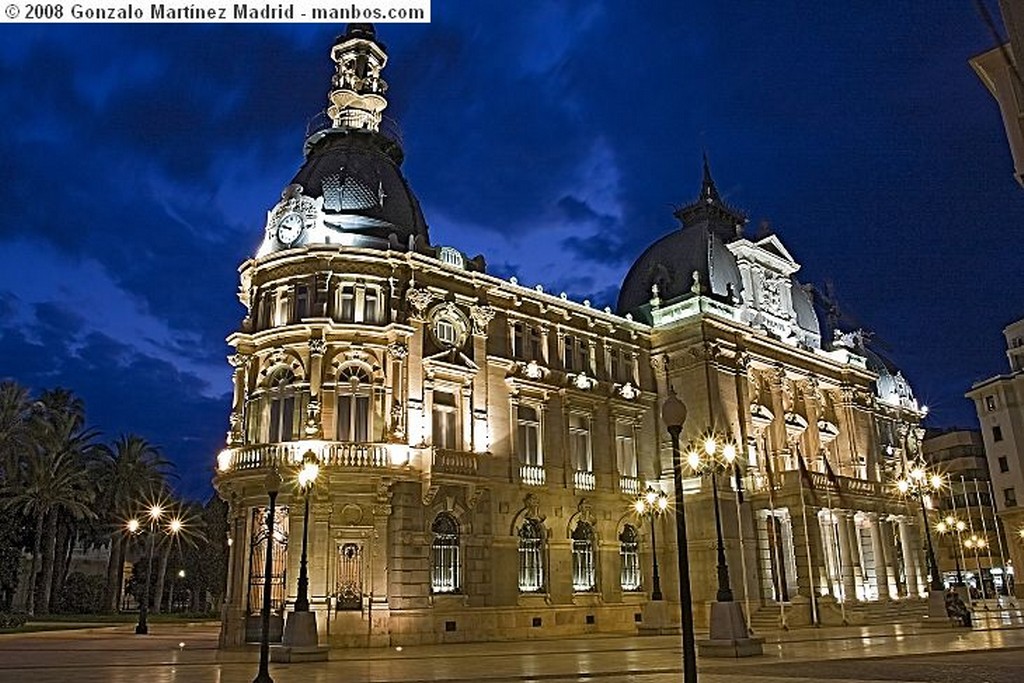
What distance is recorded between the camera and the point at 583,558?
41.8m

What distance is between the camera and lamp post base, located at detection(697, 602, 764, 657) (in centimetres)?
2406

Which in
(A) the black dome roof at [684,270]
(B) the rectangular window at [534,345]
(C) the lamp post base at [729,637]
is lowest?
(C) the lamp post base at [729,637]

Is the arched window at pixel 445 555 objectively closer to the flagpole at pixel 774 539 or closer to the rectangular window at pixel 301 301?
the rectangular window at pixel 301 301

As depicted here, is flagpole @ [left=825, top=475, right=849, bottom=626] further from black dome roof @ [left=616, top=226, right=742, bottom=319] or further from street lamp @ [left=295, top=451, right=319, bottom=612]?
street lamp @ [left=295, top=451, right=319, bottom=612]

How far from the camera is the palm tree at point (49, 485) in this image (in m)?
55.3

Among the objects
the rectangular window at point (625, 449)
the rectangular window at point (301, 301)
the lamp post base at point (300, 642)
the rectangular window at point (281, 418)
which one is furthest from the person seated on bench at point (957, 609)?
the rectangular window at point (301, 301)

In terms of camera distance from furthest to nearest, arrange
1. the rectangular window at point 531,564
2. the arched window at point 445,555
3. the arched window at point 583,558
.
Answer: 1. the arched window at point 583,558
2. the rectangular window at point 531,564
3. the arched window at point 445,555

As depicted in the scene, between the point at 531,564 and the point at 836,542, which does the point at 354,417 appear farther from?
the point at 836,542

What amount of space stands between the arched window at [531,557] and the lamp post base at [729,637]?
1497 cm

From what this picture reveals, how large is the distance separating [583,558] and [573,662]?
18.9m

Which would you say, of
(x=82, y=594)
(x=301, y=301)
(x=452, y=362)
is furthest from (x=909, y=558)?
(x=82, y=594)

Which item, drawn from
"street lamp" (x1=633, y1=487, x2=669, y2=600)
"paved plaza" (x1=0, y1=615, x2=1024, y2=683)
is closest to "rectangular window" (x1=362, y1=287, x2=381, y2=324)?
"paved plaza" (x1=0, y1=615, x2=1024, y2=683)

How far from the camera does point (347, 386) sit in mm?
35812

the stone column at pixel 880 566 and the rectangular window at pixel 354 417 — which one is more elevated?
the rectangular window at pixel 354 417
